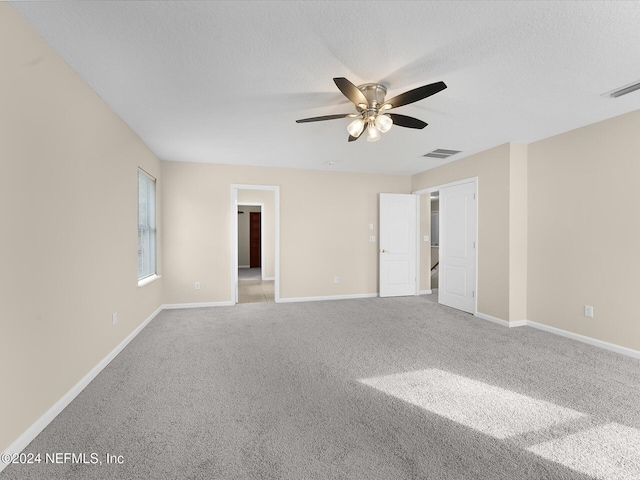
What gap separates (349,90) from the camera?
2205 millimetres

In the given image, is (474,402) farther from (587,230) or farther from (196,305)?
(196,305)

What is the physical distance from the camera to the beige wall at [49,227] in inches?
65.9

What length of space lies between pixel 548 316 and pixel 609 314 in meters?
0.71

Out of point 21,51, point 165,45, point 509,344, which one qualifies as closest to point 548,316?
point 509,344

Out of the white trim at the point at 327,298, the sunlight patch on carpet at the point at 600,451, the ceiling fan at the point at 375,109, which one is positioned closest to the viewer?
the sunlight patch on carpet at the point at 600,451

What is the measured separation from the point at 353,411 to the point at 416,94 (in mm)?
2242

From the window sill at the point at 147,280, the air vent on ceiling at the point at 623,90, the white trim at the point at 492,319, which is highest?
the air vent on ceiling at the point at 623,90

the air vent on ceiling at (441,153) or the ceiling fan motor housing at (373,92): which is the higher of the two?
the air vent on ceiling at (441,153)

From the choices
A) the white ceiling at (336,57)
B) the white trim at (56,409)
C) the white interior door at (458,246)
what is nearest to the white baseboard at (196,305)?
the white trim at (56,409)

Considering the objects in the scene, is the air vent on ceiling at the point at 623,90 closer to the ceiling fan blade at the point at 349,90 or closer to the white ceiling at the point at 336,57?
the white ceiling at the point at 336,57

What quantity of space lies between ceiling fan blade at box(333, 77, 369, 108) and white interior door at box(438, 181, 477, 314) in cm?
316

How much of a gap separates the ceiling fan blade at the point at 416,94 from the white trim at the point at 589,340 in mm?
3330

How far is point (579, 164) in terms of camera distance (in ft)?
11.9

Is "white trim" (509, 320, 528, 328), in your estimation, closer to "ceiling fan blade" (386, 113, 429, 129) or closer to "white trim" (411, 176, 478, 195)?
"white trim" (411, 176, 478, 195)
